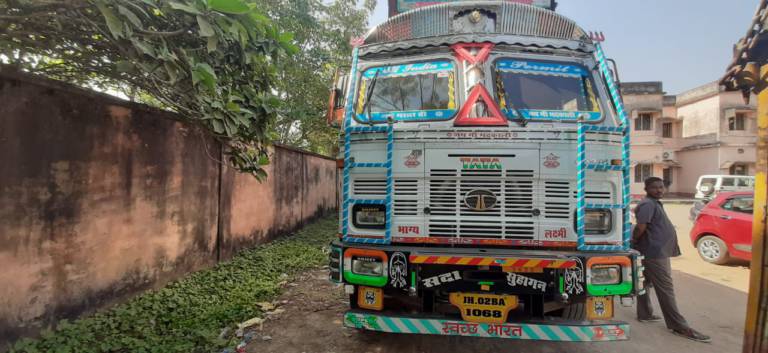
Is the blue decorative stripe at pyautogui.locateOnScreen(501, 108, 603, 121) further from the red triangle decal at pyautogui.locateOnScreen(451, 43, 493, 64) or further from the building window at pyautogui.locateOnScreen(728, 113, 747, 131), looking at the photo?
the building window at pyautogui.locateOnScreen(728, 113, 747, 131)

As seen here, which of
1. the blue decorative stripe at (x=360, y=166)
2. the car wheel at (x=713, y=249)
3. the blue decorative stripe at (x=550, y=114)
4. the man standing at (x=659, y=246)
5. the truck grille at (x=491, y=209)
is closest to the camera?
the truck grille at (x=491, y=209)

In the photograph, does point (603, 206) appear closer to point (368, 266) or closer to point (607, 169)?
point (607, 169)

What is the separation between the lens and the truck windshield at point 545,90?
11.0 feet

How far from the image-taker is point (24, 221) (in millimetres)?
2986

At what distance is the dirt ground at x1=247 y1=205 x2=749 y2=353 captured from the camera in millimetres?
3467

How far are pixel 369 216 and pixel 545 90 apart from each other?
196 centimetres

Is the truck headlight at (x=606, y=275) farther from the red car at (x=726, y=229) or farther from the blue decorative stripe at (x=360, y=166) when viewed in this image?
the red car at (x=726, y=229)

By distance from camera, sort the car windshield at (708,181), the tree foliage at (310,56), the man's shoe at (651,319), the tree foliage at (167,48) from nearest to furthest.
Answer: the tree foliage at (167,48)
the man's shoe at (651,319)
the tree foliage at (310,56)
the car windshield at (708,181)

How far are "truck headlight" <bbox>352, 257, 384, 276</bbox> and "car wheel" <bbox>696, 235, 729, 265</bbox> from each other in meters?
7.08

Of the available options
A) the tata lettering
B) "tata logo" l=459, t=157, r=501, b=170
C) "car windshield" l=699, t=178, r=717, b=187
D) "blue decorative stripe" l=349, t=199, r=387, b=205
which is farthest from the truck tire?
"car windshield" l=699, t=178, r=717, b=187

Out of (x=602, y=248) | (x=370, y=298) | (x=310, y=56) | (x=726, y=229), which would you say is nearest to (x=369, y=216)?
(x=370, y=298)

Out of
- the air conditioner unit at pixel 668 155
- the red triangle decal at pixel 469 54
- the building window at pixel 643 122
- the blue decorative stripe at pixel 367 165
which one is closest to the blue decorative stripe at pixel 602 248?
the blue decorative stripe at pixel 367 165

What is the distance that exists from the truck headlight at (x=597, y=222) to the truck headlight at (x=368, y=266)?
1688 mm

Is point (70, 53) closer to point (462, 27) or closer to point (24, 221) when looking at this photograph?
point (24, 221)
